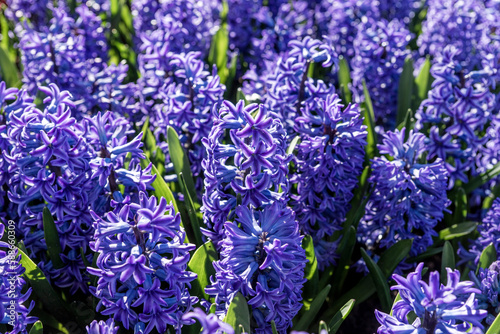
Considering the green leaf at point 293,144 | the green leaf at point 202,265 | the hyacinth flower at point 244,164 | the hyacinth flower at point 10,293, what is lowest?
the green leaf at point 202,265

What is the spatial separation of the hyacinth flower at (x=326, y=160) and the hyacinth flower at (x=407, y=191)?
0.17 meters

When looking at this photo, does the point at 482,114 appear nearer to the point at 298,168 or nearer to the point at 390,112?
the point at 390,112

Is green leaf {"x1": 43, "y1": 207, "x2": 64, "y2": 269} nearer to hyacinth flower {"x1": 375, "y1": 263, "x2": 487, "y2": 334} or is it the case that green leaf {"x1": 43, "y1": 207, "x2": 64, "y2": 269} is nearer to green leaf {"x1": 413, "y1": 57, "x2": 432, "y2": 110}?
hyacinth flower {"x1": 375, "y1": 263, "x2": 487, "y2": 334}

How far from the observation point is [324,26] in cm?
512

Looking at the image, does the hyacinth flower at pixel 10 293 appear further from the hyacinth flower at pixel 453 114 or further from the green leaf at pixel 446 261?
the hyacinth flower at pixel 453 114

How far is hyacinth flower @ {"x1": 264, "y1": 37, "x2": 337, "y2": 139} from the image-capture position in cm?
285

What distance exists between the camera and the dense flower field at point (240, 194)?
195cm

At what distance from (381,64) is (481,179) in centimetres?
109

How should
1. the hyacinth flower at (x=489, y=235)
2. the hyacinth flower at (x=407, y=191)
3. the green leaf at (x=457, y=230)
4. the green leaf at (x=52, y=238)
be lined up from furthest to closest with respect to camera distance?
1. the green leaf at (x=457, y=230)
2. the hyacinth flower at (x=489, y=235)
3. the hyacinth flower at (x=407, y=191)
4. the green leaf at (x=52, y=238)

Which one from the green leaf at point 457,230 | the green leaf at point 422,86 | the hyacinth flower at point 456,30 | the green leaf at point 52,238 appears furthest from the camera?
the hyacinth flower at point 456,30

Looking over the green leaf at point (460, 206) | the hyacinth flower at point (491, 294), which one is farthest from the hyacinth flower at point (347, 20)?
the hyacinth flower at point (491, 294)

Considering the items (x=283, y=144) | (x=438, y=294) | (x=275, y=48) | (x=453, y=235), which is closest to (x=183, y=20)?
(x=275, y=48)

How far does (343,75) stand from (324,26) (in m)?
1.56

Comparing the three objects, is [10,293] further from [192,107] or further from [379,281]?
[379,281]
